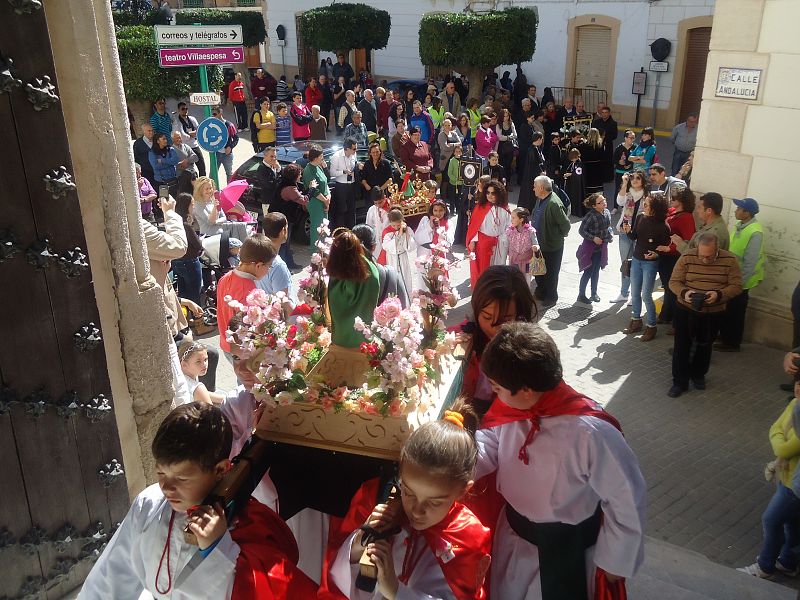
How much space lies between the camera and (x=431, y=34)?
69.8 ft

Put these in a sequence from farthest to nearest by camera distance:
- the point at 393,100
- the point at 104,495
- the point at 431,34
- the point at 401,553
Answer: the point at 431,34 → the point at 393,100 → the point at 104,495 → the point at 401,553

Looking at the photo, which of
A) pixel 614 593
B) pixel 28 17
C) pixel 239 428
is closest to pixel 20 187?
pixel 28 17

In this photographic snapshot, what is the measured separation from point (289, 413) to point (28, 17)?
1917mm

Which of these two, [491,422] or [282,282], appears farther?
[282,282]

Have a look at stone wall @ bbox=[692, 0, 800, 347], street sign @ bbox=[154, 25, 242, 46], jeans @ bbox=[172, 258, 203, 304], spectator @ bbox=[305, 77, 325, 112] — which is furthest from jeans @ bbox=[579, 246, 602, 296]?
spectator @ bbox=[305, 77, 325, 112]

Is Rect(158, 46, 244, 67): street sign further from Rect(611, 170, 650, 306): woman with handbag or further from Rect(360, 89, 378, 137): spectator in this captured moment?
Rect(360, 89, 378, 137): spectator

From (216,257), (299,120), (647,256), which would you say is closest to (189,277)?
(216,257)

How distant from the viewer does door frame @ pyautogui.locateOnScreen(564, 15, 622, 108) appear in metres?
21.8

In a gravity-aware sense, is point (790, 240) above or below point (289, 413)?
below

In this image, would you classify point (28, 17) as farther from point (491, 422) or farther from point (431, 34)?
point (431, 34)

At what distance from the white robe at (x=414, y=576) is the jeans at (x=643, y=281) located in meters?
6.21

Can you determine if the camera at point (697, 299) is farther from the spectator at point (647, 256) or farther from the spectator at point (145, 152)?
the spectator at point (145, 152)

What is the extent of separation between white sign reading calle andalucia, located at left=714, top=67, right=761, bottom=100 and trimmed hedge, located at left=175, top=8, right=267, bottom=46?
2418cm

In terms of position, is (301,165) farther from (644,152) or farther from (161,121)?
(644,152)
